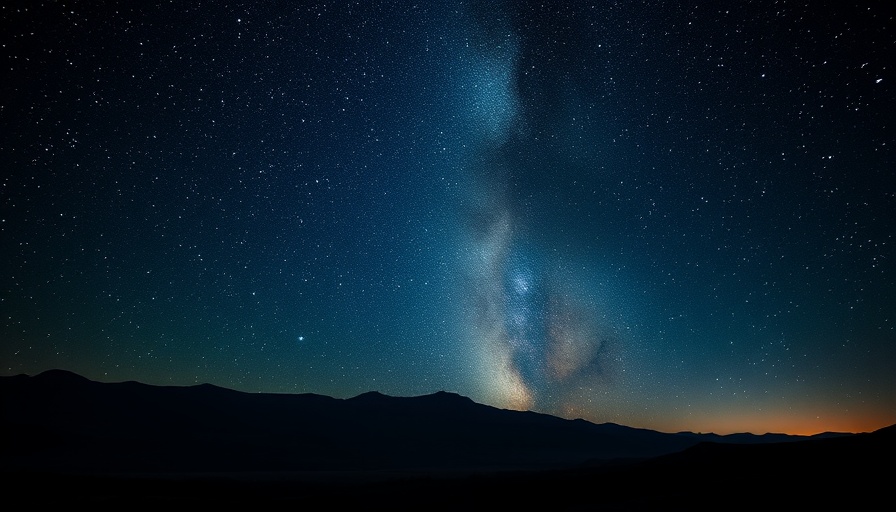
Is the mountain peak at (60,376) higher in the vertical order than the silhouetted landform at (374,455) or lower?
higher

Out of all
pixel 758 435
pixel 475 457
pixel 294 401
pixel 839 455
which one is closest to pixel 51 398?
pixel 294 401

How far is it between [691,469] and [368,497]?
15414 millimetres

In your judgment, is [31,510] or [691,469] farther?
[691,469]

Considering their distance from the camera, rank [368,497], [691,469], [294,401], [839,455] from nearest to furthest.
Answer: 1. [839,455]
2. [691,469]
3. [368,497]
4. [294,401]

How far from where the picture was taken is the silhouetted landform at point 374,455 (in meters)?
14.9

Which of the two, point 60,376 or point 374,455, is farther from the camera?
point 60,376

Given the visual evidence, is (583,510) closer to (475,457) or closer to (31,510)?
(31,510)

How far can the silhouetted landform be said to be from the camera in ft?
48.9

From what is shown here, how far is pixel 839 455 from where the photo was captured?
15.0m

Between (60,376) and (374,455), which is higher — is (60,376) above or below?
above

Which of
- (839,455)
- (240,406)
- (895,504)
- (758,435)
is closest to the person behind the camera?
(895,504)

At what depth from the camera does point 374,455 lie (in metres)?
67.2

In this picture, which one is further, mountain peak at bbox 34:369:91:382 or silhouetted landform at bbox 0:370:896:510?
mountain peak at bbox 34:369:91:382

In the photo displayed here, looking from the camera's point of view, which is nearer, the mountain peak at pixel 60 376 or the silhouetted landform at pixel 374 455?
the silhouetted landform at pixel 374 455
